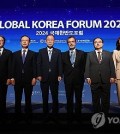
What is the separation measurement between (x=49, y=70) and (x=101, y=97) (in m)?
0.95

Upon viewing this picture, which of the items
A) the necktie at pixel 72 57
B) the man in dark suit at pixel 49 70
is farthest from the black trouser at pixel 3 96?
the necktie at pixel 72 57

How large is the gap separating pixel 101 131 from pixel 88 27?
66.9 inches

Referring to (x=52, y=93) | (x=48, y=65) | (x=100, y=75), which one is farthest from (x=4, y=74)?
(x=100, y=75)

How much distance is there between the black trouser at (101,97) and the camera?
4.45m

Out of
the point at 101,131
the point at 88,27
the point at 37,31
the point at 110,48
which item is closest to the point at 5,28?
the point at 37,31

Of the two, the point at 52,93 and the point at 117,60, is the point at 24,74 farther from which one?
the point at 117,60

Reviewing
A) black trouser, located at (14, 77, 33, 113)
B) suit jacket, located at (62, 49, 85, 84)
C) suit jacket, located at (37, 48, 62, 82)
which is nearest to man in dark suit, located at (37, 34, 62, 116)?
suit jacket, located at (37, 48, 62, 82)

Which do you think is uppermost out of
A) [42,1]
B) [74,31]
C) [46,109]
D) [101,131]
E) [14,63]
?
[42,1]

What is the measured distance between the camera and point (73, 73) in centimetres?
455

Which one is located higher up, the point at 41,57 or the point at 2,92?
the point at 41,57

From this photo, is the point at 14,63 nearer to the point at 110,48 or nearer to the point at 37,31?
the point at 37,31

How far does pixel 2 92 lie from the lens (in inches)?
181

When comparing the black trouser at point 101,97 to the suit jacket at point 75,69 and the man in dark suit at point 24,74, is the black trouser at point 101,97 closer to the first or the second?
the suit jacket at point 75,69

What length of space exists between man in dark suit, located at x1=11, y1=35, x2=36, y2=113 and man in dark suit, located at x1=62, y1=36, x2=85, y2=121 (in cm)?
54
